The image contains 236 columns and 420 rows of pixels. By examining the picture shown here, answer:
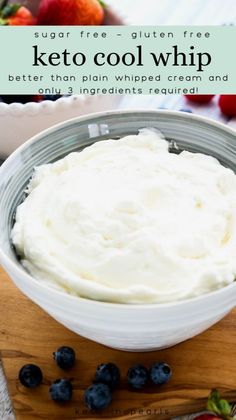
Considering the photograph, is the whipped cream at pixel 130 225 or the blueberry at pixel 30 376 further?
the blueberry at pixel 30 376

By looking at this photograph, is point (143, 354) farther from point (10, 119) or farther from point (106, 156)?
point (10, 119)

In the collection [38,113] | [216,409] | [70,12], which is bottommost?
[216,409]

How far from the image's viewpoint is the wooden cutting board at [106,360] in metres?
1.56

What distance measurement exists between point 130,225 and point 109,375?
1.13 ft

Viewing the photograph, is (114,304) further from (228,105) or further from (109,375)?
(228,105)

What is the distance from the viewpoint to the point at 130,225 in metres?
1.52

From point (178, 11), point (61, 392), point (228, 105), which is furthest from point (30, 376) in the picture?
point (178, 11)

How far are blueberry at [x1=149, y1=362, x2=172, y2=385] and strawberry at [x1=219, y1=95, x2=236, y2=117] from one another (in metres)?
1.06

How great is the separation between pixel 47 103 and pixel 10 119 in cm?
13

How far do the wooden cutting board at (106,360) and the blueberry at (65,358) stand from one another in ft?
0.06

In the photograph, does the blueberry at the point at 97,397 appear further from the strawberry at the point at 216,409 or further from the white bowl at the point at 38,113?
the white bowl at the point at 38,113

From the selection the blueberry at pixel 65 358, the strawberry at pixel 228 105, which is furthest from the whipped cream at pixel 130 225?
the strawberry at pixel 228 105

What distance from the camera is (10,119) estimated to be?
216 centimetres

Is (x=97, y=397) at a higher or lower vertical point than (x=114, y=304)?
lower
